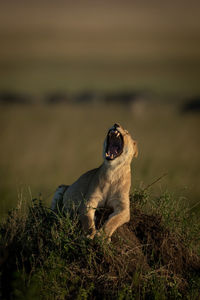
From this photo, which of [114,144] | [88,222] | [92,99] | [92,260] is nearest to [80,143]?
[92,99]

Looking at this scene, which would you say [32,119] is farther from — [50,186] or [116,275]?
[116,275]

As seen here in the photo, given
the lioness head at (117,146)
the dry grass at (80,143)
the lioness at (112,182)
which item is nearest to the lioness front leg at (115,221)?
the lioness at (112,182)

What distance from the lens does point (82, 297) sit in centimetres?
824

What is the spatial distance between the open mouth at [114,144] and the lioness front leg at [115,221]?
35.4 inches

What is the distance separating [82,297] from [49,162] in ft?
83.6

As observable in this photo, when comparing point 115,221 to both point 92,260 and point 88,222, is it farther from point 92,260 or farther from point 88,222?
point 92,260

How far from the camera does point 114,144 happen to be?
9641 millimetres

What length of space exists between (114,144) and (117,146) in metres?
0.06

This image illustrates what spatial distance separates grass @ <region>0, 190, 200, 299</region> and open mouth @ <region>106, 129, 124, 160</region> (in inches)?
44.6

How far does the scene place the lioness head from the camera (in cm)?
935

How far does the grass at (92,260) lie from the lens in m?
8.31

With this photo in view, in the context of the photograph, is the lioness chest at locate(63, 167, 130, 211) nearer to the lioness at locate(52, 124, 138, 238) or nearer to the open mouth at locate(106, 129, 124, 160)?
the lioness at locate(52, 124, 138, 238)

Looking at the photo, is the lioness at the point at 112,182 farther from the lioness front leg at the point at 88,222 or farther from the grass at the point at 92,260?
the grass at the point at 92,260

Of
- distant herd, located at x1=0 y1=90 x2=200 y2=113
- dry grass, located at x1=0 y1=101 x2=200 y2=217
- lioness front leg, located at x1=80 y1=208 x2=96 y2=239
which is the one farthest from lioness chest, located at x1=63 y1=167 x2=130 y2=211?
Result: distant herd, located at x1=0 y1=90 x2=200 y2=113
